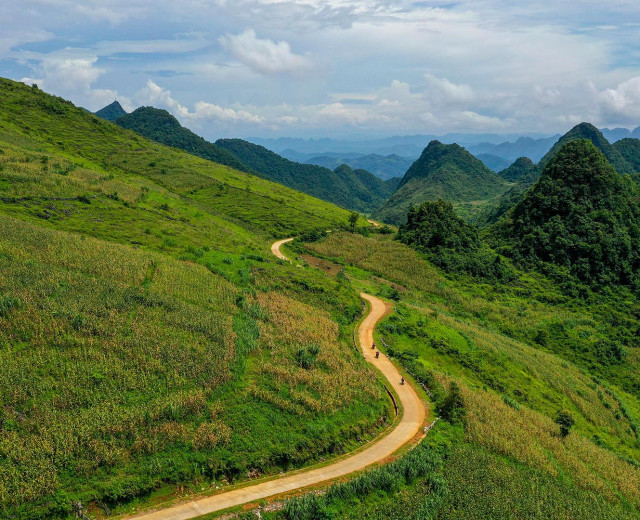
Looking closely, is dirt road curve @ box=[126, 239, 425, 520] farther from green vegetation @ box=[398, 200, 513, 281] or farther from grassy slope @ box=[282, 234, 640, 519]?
green vegetation @ box=[398, 200, 513, 281]

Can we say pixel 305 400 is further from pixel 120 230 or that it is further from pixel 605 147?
pixel 605 147

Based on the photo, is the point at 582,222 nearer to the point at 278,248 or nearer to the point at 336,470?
the point at 278,248

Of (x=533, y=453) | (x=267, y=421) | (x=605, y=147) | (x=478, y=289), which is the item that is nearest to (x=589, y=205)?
(x=478, y=289)

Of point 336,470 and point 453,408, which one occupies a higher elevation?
point 453,408

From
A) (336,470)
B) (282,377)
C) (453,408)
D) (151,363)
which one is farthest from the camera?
(453,408)

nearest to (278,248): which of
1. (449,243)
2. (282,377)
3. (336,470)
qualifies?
(449,243)
